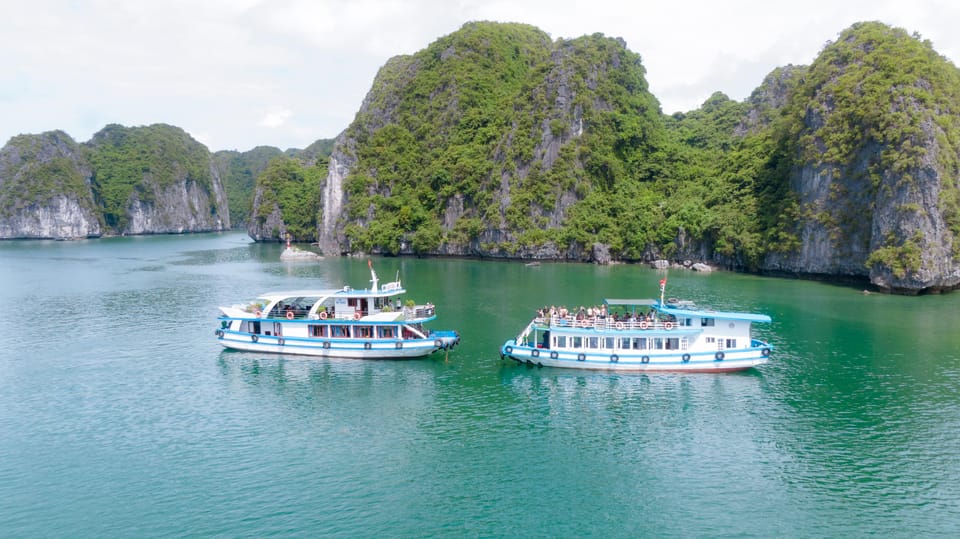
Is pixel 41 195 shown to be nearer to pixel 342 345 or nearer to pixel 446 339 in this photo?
pixel 342 345

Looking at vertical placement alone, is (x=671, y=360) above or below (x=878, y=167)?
below

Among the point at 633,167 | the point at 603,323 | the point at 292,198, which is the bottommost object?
the point at 603,323

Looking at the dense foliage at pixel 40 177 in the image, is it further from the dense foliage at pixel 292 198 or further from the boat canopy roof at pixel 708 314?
the boat canopy roof at pixel 708 314

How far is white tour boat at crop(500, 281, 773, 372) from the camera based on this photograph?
38.2 m

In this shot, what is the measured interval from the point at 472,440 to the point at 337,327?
17472 mm

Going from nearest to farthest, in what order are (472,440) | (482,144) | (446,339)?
(472,440), (446,339), (482,144)

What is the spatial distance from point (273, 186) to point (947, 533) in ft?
518

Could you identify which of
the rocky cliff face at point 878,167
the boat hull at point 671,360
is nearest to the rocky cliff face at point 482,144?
the rocky cliff face at point 878,167

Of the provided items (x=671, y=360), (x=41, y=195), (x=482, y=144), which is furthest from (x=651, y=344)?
(x=41, y=195)

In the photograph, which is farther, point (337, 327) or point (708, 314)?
point (337, 327)

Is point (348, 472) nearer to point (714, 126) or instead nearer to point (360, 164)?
point (360, 164)

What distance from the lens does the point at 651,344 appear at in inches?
1534

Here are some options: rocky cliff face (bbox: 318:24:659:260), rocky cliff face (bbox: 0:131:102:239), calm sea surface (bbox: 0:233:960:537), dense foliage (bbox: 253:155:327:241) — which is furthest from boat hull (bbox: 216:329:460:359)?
rocky cliff face (bbox: 0:131:102:239)

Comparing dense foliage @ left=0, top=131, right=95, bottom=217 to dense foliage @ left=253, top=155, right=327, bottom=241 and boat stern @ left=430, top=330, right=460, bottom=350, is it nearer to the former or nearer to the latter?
dense foliage @ left=253, top=155, right=327, bottom=241
